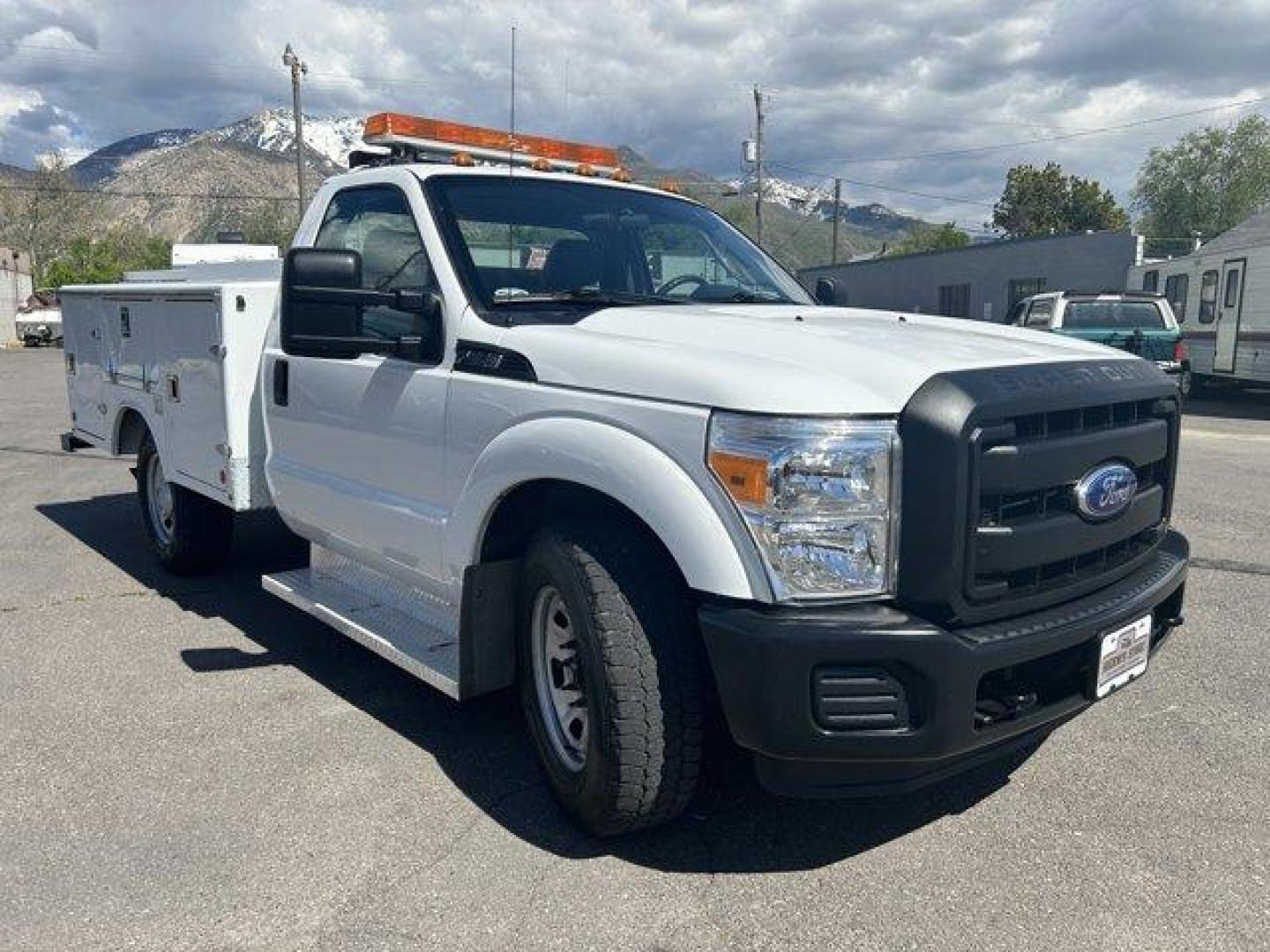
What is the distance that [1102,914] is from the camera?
9.23 feet

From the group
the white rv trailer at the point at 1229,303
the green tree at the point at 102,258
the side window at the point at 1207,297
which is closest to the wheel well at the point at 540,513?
the white rv trailer at the point at 1229,303

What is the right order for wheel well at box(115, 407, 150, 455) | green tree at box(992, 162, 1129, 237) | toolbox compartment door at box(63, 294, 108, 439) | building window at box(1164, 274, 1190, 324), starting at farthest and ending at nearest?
1. green tree at box(992, 162, 1129, 237)
2. building window at box(1164, 274, 1190, 324)
3. toolbox compartment door at box(63, 294, 108, 439)
4. wheel well at box(115, 407, 150, 455)

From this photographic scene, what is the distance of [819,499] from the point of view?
2.59 meters

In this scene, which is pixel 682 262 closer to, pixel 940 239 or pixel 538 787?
pixel 538 787

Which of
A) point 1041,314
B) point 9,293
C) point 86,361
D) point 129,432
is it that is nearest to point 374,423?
point 129,432

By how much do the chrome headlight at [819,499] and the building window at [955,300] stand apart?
113 feet

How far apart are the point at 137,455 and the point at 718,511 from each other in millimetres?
4916

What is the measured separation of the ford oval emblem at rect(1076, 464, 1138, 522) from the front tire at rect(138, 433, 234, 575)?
4454mm

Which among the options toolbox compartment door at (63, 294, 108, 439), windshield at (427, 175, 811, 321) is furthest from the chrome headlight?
toolbox compartment door at (63, 294, 108, 439)

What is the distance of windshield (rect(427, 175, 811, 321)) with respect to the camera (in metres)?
Answer: 3.68

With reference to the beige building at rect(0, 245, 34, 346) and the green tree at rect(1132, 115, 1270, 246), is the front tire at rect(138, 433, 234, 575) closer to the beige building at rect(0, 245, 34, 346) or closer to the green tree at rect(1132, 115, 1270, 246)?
the beige building at rect(0, 245, 34, 346)

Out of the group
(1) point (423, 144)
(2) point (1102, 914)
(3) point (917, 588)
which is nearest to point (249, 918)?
(3) point (917, 588)

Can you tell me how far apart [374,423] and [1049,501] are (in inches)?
91.4

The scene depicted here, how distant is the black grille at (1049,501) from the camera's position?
8.80 ft
